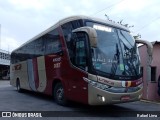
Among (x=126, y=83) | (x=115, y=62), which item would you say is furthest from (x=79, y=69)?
(x=126, y=83)

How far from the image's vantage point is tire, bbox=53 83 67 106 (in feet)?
38.4

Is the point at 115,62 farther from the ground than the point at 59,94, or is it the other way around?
the point at 115,62

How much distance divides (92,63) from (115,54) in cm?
99

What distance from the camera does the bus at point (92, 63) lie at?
31.1 ft

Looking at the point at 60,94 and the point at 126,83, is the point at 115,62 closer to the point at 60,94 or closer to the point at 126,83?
the point at 126,83

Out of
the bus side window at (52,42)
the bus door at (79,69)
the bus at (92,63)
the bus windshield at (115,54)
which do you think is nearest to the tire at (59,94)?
the bus at (92,63)

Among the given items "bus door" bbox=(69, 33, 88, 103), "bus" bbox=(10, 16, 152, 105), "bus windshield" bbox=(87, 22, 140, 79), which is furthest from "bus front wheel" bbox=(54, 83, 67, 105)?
"bus windshield" bbox=(87, 22, 140, 79)

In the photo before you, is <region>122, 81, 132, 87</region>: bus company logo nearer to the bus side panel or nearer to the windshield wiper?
the windshield wiper

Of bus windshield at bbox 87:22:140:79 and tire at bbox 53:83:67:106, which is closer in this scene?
bus windshield at bbox 87:22:140:79

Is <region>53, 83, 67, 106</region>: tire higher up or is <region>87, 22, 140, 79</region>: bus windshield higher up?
<region>87, 22, 140, 79</region>: bus windshield

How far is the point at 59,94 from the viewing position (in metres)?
12.0

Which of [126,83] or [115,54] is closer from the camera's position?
[126,83]

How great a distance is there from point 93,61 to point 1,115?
3.54 metres

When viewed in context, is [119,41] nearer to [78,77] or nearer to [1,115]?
[78,77]
